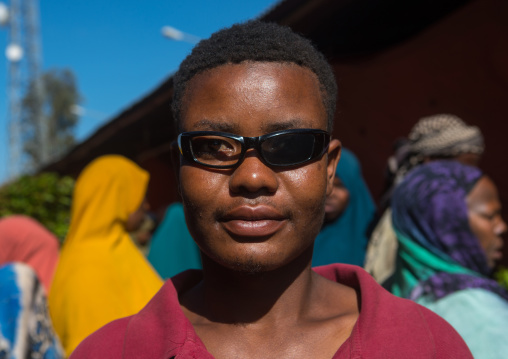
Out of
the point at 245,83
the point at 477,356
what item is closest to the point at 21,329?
the point at 245,83

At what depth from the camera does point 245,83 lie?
1.20 metres

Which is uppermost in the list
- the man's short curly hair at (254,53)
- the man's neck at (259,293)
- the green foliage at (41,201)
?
the man's short curly hair at (254,53)

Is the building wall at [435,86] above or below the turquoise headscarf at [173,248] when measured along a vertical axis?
above

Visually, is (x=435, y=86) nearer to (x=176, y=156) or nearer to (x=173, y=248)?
(x=173, y=248)

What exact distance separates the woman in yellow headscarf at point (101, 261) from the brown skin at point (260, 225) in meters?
1.45

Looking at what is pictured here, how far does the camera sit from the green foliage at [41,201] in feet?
23.6

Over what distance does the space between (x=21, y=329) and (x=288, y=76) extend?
165cm

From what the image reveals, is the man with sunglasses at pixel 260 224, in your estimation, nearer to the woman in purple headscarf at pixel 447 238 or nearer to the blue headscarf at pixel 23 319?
the woman in purple headscarf at pixel 447 238

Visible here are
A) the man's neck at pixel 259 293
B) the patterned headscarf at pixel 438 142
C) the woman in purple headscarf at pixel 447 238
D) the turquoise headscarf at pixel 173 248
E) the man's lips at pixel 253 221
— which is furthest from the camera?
the turquoise headscarf at pixel 173 248

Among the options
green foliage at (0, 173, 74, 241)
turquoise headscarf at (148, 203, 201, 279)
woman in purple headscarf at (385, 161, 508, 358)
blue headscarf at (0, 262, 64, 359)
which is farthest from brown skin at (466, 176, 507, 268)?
green foliage at (0, 173, 74, 241)

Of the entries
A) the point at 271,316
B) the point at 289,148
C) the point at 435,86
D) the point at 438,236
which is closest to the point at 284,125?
the point at 289,148

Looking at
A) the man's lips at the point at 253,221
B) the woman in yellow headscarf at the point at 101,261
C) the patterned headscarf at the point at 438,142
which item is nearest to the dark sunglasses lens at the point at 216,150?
the man's lips at the point at 253,221

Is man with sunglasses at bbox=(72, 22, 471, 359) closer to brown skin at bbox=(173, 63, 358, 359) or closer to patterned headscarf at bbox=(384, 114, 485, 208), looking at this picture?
brown skin at bbox=(173, 63, 358, 359)

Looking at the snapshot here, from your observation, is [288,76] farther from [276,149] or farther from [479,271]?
[479,271]
